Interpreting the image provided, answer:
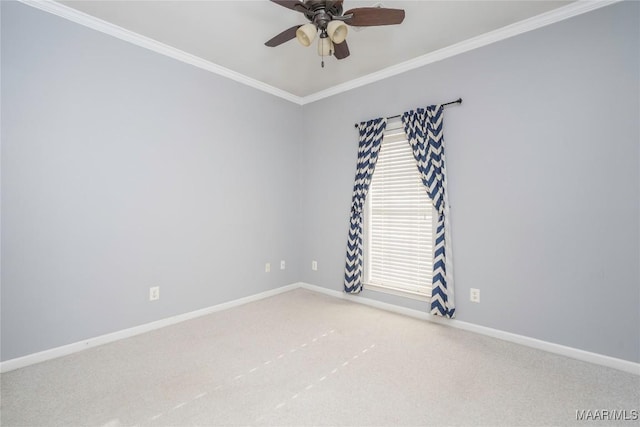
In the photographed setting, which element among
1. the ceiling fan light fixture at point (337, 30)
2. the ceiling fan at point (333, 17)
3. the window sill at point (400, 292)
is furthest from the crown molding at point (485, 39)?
the window sill at point (400, 292)

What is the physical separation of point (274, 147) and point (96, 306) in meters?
2.52

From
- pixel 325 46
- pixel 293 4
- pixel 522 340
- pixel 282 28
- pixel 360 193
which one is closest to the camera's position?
pixel 293 4

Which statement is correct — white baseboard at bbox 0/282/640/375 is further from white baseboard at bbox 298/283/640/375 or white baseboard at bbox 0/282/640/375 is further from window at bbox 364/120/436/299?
window at bbox 364/120/436/299

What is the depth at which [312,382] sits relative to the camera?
1.95 m

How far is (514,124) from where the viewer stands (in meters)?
2.53

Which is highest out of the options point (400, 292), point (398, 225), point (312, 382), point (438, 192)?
point (438, 192)

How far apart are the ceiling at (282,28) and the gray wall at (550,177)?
23 cm

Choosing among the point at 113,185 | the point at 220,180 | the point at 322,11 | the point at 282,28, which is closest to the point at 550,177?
the point at 322,11

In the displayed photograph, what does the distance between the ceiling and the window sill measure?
2442 mm

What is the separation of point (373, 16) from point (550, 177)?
72.6 inches

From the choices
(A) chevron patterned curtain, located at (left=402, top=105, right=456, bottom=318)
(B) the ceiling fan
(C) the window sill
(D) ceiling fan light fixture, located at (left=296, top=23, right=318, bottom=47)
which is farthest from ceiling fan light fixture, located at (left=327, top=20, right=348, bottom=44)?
(C) the window sill

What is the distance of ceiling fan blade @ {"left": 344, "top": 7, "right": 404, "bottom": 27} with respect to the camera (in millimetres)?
1802

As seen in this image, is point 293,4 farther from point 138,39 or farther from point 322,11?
point 138,39

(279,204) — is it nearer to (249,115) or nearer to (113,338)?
(249,115)
